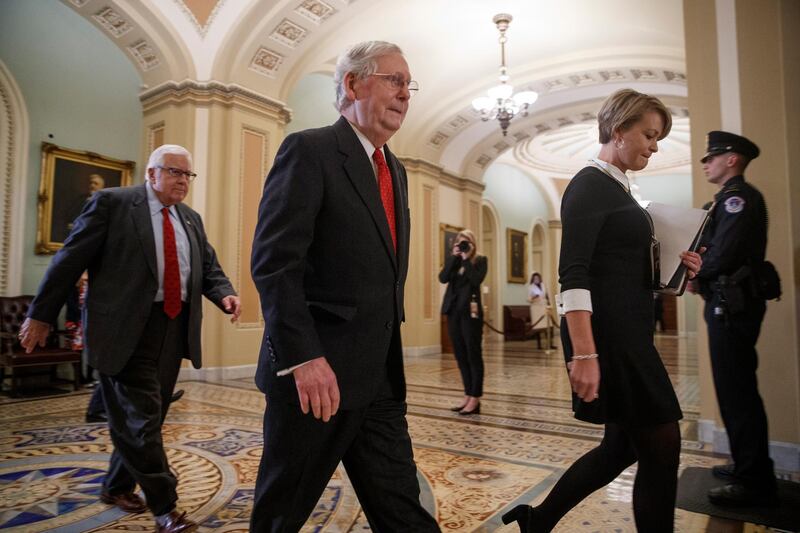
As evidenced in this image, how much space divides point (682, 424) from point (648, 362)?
122 inches

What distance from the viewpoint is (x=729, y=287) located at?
2352mm

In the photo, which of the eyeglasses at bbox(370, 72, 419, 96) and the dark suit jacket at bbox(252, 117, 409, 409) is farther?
the eyeglasses at bbox(370, 72, 419, 96)

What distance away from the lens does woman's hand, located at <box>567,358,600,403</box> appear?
1.38m

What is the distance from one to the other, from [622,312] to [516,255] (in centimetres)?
1417

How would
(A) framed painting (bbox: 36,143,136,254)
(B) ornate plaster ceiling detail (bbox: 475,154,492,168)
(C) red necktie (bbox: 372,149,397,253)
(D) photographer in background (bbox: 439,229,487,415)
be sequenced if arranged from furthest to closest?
(B) ornate plaster ceiling detail (bbox: 475,154,492,168)
(A) framed painting (bbox: 36,143,136,254)
(D) photographer in background (bbox: 439,229,487,415)
(C) red necktie (bbox: 372,149,397,253)

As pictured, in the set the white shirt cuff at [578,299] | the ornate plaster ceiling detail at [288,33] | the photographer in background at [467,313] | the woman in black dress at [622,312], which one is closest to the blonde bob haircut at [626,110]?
the woman in black dress at [622,312]

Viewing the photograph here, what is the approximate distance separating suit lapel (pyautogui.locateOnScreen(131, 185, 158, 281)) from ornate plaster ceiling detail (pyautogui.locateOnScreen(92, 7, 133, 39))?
5.34 m

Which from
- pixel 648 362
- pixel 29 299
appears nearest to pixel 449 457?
pixel 648 362

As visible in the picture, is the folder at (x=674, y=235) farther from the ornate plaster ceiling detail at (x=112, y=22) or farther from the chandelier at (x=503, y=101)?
the ornate plaster ceiling detail at (x=112, y=22)

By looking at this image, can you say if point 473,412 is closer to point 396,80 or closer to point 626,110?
point 626,110

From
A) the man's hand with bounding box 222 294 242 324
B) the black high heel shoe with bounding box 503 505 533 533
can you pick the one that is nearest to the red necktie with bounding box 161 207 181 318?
the man's hand with bounding box 222 294 242 324

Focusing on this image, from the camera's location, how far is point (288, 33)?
681 cm

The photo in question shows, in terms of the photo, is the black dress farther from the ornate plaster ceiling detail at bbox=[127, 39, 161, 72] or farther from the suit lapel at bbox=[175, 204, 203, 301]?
the ornate plaster ceiling detail at bbox=[127, 39, 161, 72]

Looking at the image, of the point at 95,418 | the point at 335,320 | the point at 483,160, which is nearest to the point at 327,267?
the point at 335,320
